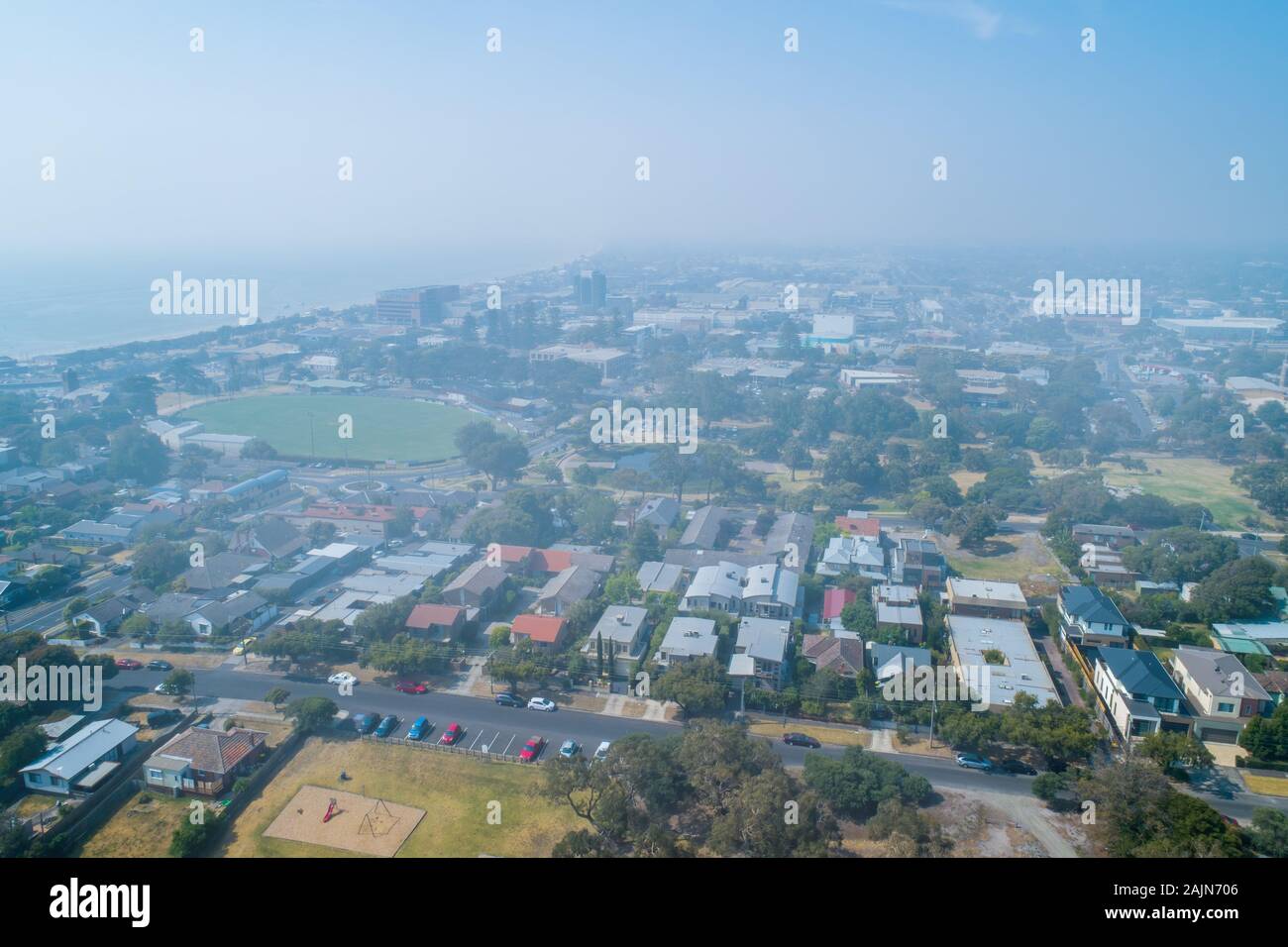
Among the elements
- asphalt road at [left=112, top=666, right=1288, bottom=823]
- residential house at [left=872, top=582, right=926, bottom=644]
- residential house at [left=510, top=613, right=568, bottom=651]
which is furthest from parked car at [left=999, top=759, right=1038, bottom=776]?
residential house at [left=510, top=613, right=568, bottom=651]

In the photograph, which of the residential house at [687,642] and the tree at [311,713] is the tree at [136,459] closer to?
the tree at [311,713]

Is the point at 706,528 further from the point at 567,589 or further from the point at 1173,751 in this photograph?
the point at 1173,751

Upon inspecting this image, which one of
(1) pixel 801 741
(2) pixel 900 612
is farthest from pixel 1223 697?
(1) pixel 801 741

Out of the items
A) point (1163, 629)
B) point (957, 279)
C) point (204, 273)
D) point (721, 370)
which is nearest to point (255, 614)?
point (1163, 629)

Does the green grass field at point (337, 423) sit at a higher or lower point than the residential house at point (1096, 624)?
higher
